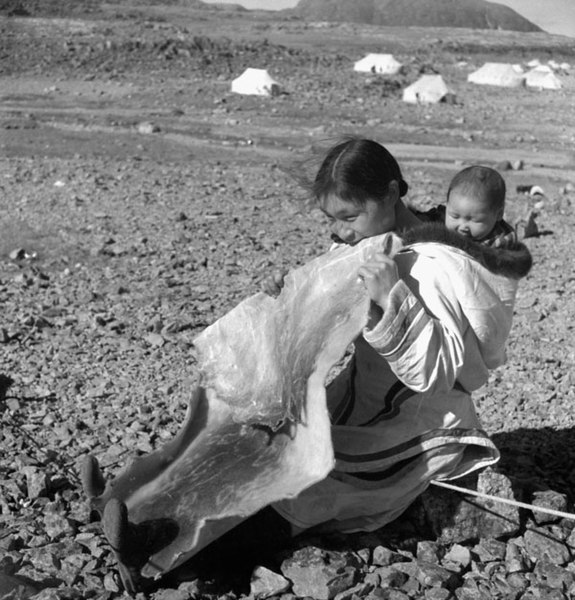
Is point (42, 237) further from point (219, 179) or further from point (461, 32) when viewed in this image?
point (461, 32)

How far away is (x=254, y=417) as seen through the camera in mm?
2740

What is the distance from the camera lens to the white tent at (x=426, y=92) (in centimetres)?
1861

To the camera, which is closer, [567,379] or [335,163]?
[335,163]

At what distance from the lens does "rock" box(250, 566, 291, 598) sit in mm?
2609

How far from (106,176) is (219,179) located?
1.05 m

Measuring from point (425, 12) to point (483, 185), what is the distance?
18156 cm

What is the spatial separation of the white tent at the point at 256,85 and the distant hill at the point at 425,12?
499 ft

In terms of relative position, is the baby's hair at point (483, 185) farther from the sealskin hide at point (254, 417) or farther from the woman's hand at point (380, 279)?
the woman's hand at point (380, 279)

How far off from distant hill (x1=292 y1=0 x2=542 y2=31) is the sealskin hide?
168422 mm

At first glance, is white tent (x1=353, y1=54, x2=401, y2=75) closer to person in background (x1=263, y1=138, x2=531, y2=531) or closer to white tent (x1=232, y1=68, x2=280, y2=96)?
white tent (x1=232, y1=68, x2=280, y2=96)

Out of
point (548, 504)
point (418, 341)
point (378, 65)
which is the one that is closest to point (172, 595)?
point (418, 341)

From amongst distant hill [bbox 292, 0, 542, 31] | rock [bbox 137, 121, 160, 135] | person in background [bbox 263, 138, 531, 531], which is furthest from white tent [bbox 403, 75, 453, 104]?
distant hill [bbox 292, 0, 542, 31]

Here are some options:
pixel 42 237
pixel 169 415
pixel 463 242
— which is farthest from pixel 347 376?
pixel 42 237

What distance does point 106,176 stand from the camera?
9375 mm
